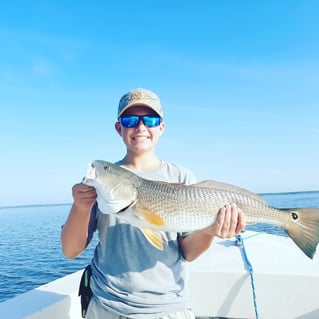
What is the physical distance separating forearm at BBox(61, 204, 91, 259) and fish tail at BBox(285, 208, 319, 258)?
1.77 m

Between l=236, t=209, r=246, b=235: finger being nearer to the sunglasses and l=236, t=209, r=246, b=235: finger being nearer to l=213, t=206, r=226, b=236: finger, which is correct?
l=213, t=206, r=226, b=236: finger

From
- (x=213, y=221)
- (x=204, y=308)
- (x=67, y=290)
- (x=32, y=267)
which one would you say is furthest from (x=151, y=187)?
(x=32, y=267)

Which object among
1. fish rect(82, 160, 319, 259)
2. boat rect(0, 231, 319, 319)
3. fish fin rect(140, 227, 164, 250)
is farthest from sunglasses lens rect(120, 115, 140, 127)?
boat rect(0, 231, 319, 319)

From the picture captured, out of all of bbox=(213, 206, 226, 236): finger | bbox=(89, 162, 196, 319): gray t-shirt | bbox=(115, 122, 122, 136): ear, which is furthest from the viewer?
bbox=(115, 122, 122, 136): ear

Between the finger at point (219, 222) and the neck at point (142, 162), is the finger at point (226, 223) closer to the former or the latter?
the finger at point (219, 222)

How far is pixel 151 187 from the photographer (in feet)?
8.66

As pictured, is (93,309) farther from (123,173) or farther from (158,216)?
(123,173)

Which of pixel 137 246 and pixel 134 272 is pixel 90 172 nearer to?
pixel 137 246

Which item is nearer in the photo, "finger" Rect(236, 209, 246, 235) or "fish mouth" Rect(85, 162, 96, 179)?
"fish mouth" Rect(85, 162, 96, 179)

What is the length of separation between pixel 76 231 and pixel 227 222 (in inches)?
47.6

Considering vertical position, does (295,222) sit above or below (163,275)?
above

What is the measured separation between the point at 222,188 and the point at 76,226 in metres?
1.27

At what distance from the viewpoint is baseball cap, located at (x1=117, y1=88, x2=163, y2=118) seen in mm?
2777

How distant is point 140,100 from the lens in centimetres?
277
